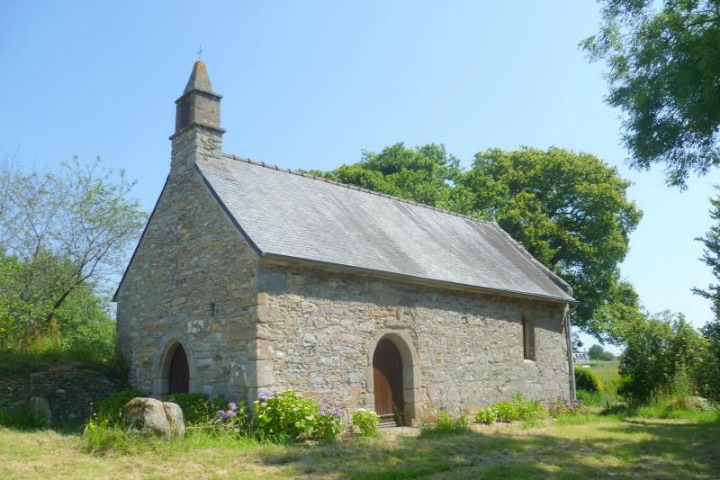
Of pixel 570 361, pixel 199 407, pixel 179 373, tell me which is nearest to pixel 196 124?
pixel 179 373

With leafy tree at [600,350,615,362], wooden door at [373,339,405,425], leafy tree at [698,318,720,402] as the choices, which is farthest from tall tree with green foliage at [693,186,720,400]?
leafy tree at [600,350,615,362]

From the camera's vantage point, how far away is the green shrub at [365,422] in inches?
441

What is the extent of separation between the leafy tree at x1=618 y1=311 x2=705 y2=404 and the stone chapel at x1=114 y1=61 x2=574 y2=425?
2.06m

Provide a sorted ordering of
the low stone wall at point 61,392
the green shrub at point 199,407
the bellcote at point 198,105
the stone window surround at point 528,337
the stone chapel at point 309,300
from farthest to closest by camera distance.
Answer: the stone window surround at point 528,337 < the bellcote at point 198,105 < the low stone wall at point 61,392 < the stone chapel at point 309,300 < the green shrub at point 199,407

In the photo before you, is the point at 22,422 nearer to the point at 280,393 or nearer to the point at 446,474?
the point at 280,393

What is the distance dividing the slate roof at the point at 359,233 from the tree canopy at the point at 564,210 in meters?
8.62

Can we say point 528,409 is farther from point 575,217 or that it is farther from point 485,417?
point 575,217

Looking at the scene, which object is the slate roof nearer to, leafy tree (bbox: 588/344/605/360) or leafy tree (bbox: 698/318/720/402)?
leafy tree (bbox: 698/318/720/402)

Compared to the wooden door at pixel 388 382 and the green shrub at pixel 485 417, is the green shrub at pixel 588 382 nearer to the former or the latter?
the green shrub at pixel 485 417

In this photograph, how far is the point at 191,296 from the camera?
12852 mm

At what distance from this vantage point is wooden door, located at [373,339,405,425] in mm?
12898

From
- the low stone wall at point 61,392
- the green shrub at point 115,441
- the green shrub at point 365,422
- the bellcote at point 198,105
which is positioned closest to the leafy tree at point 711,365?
the green shrub at point 365,422

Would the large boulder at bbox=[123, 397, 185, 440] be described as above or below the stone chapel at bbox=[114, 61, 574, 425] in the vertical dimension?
below

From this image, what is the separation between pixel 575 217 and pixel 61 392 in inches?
902
